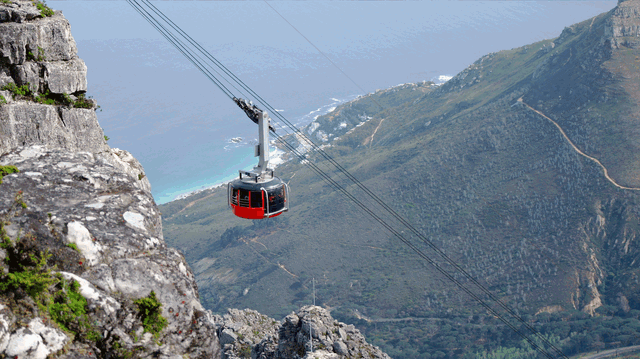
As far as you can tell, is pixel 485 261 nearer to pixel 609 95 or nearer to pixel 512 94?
pixel 609 95

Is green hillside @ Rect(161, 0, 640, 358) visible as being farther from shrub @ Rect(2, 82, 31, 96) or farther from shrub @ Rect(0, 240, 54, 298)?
shrub @ Rect(0, 240, 54, 298)

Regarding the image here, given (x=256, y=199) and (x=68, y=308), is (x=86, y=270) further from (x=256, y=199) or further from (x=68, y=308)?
(x=256, y=199)

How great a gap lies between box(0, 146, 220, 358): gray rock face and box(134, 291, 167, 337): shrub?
13 cm

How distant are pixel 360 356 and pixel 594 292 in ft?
270

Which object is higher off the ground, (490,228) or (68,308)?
(68,308)

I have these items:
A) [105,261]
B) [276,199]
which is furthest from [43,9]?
[105,261]

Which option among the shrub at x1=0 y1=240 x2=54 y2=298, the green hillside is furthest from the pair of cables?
the shrub at x1=0 y1=240 x2=54 y2=298

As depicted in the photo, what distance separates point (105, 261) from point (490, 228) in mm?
117373

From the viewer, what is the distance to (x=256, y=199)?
20719 mm

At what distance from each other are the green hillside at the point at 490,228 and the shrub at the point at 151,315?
336ft

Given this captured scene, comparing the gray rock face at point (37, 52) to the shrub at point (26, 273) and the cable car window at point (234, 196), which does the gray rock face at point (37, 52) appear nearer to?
the cable car window at point (234, 196)

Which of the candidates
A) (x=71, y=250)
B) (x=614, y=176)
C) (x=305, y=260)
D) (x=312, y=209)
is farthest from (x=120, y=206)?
(x=312, y=209)

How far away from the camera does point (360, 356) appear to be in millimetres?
37719

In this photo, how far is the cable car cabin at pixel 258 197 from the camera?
2061 centimetres
